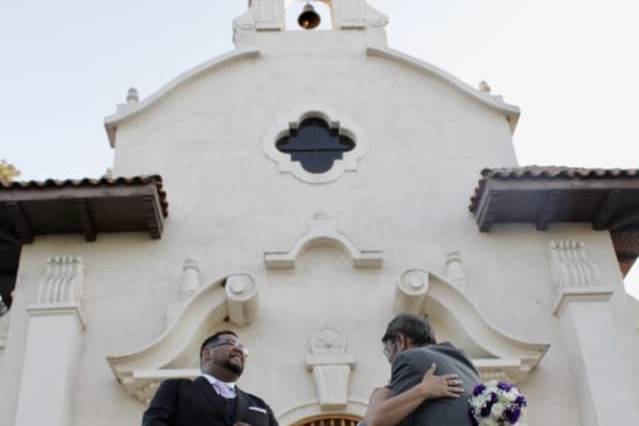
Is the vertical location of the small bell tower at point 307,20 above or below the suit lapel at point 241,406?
above

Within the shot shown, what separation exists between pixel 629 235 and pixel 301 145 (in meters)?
4.10

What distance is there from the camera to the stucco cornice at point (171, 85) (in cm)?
1259

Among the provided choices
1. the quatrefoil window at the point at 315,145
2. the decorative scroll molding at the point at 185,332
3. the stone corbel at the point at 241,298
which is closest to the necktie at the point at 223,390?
the decorative scroll molding at the point at 185,332

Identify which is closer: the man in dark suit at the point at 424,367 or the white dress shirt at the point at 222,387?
the man in dark suit at the point at 424,367

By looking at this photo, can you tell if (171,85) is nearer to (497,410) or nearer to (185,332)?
(185,332)

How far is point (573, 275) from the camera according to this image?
35.8 ft

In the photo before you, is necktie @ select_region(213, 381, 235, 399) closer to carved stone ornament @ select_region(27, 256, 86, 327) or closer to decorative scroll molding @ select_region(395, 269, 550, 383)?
decorative scroll molding @ select_region(395, 269, 550, 383)

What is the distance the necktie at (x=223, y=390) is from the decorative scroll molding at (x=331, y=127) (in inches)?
253

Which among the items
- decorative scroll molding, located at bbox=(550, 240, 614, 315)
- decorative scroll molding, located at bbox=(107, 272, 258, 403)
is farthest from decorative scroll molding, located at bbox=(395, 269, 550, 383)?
decorative scroll molding, located at bbox=(107, 272, 258, 403)

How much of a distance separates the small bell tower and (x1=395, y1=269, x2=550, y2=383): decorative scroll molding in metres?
4.31

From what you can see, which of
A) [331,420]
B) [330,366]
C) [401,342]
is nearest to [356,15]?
[330,366]

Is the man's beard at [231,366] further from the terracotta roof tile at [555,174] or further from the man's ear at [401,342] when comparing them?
the terracotta roof tile at [555,174]

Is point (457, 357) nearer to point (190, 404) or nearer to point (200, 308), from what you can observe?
point (190, 404)

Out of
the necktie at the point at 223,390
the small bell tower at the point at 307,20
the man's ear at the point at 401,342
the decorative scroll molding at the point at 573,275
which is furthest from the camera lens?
the small bell tower at the point at 307,20
